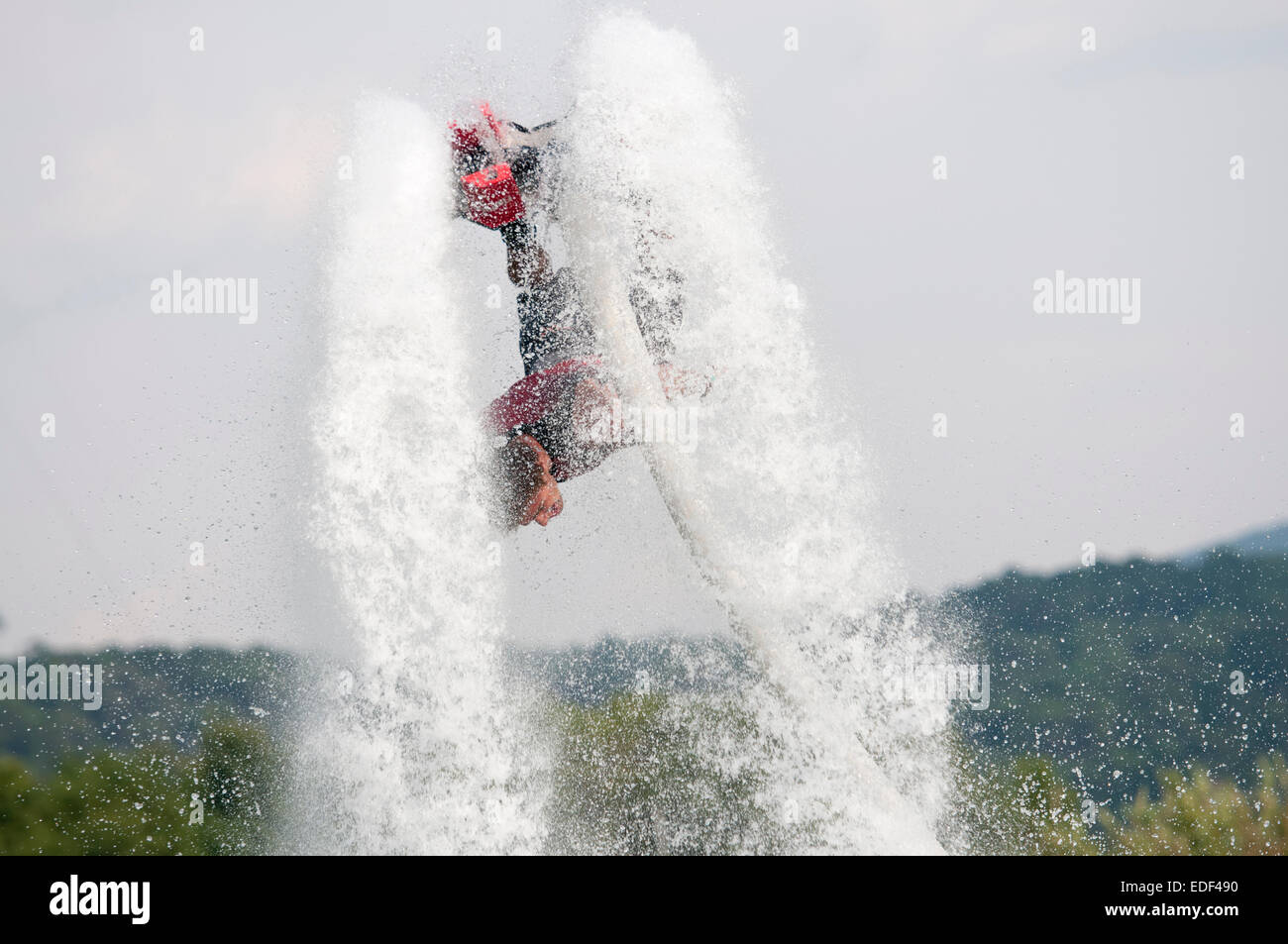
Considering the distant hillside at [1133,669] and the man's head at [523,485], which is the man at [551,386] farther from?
the distant hillside at [1133,669]

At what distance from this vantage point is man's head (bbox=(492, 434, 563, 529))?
9.97 meters

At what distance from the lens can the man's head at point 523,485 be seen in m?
9.97

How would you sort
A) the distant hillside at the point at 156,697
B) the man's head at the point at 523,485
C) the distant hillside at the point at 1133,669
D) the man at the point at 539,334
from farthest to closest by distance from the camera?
the distant hillside at the point at 1133,669, the distant hillside at the point at 156,697, the man's head at the point at 523,485, the man at the point at 539,334

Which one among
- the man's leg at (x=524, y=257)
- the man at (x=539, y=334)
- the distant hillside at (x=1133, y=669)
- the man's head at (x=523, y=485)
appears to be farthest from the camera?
the distant hillside at (x=1133, y=669)

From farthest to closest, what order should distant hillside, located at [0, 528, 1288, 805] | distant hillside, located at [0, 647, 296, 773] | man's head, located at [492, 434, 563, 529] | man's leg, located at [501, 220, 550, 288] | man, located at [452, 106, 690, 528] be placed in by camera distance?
distant hillside, located at [0, 528, 1288, 805] < distant hillside, located at [0, 647, 296, 773] < man's head, located at [492, 434, 563, 529] < man's leg, located at [501, 220, 550, 288] < man, located at [452, 106, 690, 528]

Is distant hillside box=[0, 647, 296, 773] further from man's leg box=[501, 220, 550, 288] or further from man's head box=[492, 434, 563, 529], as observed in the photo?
man's leg box=[501, 220, 550, 288]

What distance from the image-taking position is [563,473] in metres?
10.1

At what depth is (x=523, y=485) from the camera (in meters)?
10.1

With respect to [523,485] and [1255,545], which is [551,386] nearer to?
[523,485]

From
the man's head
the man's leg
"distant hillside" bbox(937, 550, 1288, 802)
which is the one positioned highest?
the man's leg

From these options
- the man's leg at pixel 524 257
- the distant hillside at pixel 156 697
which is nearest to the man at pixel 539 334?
the man's leg at pixel 524 257

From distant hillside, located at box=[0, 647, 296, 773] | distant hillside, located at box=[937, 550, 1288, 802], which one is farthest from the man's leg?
distant hillside, located at box=[937, 550, 1288, 802]

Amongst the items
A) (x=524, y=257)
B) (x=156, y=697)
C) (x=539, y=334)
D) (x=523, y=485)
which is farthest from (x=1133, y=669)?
(x=524, y=257)
